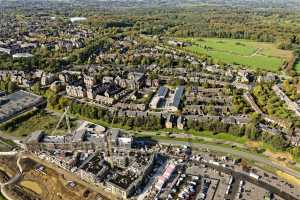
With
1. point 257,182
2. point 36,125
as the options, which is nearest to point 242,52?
point 257,182

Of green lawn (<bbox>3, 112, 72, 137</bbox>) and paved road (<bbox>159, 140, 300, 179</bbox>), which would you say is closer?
paved road (<bbox>159, 140, 300, 179</bbox>)

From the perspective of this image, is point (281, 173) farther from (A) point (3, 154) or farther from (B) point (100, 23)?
(B) point (100, 23)

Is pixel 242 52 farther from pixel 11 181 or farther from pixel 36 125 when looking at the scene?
pixel 11 181

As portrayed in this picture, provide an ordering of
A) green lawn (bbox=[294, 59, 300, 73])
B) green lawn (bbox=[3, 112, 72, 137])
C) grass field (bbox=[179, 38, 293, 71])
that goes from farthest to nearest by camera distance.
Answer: grass field (bbox=[179, 38, 293, 71]) < green lawn (bbox=[294, 59, 300, 73]) < green lawn (bbox=[3, 112, 72, 137])

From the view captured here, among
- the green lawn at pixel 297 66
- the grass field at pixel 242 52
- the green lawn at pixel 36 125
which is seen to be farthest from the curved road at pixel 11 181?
the green lawn at pixel 297 66

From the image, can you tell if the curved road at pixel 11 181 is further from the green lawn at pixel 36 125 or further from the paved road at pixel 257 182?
the paved road at pixel 257 182

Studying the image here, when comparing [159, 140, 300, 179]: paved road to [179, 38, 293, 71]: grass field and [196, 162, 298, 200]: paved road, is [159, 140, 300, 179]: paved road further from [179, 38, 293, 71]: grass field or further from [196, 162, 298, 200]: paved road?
[179, 38, 293, 71]: grass field

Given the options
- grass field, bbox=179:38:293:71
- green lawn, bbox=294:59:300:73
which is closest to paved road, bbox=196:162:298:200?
grass field, bbox=179:38:293:71

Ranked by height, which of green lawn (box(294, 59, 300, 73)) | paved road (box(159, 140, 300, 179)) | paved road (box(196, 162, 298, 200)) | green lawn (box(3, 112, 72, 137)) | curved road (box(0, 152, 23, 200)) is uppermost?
green lawn (box(294, 59, 300, 73))
